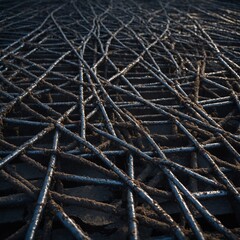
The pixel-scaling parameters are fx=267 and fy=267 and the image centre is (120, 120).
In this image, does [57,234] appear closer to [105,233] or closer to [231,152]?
[105,233]

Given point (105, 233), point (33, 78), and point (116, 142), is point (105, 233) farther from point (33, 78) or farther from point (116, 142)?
point (33, 78)

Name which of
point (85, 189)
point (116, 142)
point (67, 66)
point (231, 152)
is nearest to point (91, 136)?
point (116, 142)

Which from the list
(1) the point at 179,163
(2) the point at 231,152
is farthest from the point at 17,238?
(2) the point at 231,152

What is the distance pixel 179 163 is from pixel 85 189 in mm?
968

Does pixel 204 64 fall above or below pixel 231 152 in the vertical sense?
above

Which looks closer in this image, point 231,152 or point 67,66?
point 231,152

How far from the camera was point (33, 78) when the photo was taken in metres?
3.83

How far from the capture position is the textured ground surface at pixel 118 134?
2.16 m

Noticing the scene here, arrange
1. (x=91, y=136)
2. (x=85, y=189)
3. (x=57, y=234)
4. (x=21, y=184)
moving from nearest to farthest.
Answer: (x=57, y=234), (x=21, y=184), (x=85, y=189), (x=91, y=136)

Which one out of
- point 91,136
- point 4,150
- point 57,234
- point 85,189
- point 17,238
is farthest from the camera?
point 91,136

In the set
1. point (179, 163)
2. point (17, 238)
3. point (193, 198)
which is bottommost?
point (17, 238)

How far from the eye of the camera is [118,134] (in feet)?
9.52

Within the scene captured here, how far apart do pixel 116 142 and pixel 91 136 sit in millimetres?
311

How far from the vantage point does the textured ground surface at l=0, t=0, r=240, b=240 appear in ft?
7.09
